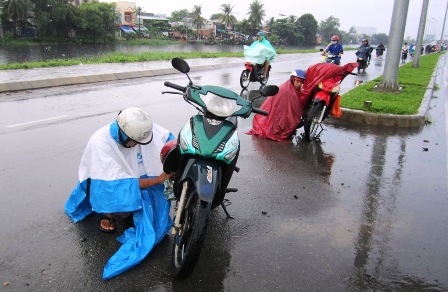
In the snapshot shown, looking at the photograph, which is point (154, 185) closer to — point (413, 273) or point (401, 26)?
point (413, 273)

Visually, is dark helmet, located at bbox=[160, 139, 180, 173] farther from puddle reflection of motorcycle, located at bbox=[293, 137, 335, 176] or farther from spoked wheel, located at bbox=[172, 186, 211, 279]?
puddle reflection of motorcycle, located at bbox=[293, 137, 335, 176]

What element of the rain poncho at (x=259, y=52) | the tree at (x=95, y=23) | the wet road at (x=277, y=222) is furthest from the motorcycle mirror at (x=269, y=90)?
the tree at (x=95, y=23)

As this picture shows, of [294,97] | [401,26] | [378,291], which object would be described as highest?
[401,26]

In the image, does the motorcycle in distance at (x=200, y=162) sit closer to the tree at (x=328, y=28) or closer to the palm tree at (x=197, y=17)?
the palm tree at (x=197, y=17)

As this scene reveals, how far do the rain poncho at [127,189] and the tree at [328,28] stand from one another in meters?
134

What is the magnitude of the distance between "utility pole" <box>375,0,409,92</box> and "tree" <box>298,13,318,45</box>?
9673cm

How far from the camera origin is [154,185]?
3590 mm

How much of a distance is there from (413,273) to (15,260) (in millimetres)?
3154

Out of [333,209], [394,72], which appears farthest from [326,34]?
[333,209]

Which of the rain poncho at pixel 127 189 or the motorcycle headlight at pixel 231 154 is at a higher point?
the motorcycle headlight at pixel 231 154

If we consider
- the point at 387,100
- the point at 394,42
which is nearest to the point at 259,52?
the point at 394,42

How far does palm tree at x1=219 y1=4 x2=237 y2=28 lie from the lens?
95.4 metres

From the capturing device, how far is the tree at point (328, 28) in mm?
133075

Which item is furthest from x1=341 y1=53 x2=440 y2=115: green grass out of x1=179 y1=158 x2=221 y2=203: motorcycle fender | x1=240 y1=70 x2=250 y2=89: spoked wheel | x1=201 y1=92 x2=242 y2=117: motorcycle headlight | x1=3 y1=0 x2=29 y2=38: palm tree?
x1=3 y1=0 x2=29 y2=38: palm tree
